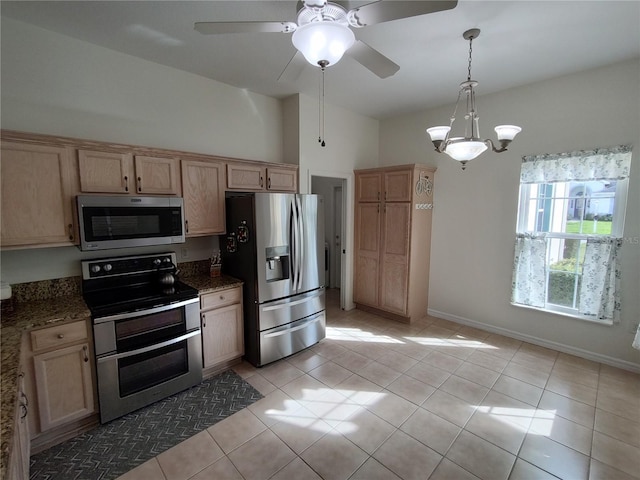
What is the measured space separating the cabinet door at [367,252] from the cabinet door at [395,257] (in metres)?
0.12

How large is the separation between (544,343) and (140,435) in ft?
13.4

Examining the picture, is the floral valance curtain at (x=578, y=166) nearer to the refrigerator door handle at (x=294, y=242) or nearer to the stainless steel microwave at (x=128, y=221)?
the refrigerator door handle at (x=294, y=242)

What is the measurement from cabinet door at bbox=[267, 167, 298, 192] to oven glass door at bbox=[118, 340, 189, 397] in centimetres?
188

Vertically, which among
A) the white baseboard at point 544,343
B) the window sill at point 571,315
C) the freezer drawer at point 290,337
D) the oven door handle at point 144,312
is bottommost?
the white baseboard at point 544,343

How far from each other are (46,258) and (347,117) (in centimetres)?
371

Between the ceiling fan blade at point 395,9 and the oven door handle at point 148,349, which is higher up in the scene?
the ceiling fan blade at point 395,9

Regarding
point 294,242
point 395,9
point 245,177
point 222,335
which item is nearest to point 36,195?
point 245,177

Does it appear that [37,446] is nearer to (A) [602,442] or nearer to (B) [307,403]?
(B) [307,403]

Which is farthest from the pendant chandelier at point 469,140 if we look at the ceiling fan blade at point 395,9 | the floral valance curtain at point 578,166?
the floral valance curtain at point 578,166

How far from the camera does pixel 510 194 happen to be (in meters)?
3.49

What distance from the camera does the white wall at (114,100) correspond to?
7.27 ft

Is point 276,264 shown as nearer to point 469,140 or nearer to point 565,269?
point 469,140

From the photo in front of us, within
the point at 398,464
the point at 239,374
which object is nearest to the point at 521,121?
the point at 398,464

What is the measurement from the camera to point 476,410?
236cm
